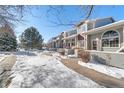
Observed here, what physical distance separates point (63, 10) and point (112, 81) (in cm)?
185

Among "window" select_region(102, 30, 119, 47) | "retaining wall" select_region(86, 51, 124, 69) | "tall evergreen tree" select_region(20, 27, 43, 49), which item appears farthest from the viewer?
"window" select_region(102, 30, 119, 47)

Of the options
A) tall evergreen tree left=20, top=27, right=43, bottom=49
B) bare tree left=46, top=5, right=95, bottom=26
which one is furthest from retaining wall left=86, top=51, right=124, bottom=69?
tall evergreen tree left=20, top=27, right=43, bottom=49

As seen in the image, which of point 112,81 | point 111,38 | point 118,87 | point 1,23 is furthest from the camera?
point 111,38

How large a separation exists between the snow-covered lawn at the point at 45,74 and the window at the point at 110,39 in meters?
2.53

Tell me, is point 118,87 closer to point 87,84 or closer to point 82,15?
point 87,84

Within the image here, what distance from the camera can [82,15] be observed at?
328 centimetres

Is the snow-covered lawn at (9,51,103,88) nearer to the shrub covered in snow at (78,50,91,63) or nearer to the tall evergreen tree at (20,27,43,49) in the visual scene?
the tall evergreen tree at (20,27,43,49)

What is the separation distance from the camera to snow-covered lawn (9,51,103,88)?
10.5 ft

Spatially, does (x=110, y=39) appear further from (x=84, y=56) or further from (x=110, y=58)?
(x=110, y=58)

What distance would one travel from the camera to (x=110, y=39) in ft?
20.5

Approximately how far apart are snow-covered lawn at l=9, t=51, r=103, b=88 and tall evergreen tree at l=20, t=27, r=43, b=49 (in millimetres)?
318

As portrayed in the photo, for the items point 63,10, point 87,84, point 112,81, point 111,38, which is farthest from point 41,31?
point 111,38

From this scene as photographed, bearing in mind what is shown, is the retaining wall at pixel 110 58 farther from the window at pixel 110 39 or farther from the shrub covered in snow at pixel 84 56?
the window at pixel 110 39

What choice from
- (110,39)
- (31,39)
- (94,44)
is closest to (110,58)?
(110,39)
